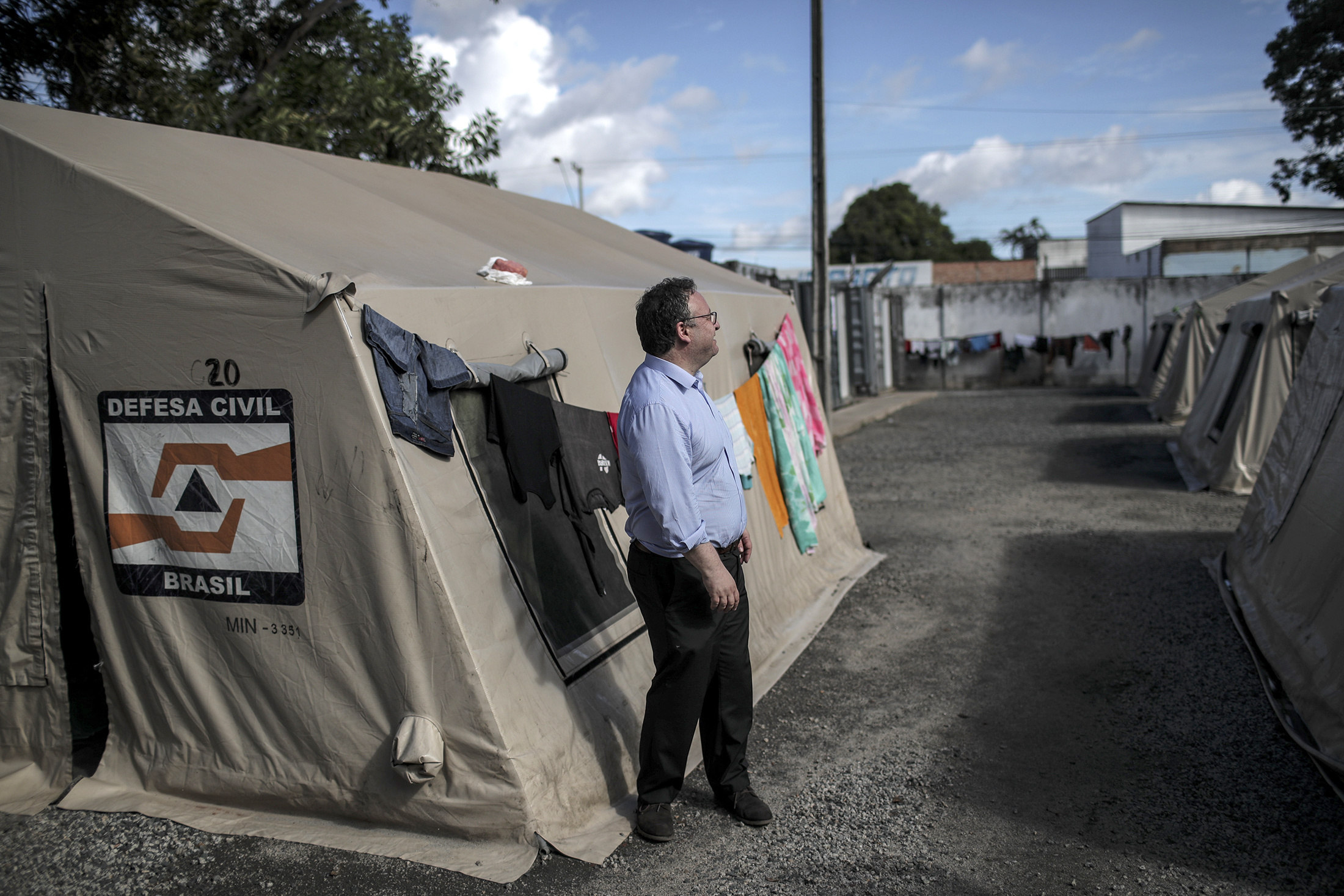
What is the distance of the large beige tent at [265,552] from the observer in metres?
2.93

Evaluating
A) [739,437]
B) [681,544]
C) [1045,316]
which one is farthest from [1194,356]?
[681,544]

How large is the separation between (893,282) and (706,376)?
140ft

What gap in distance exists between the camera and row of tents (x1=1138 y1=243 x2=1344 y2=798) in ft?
12.5

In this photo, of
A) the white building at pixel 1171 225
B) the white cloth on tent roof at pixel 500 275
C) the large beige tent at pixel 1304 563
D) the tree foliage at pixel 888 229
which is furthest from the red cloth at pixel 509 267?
the tree foliage at pixel 888 229

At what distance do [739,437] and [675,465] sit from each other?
231 centimetres

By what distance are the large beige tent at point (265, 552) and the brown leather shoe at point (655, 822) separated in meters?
0.09

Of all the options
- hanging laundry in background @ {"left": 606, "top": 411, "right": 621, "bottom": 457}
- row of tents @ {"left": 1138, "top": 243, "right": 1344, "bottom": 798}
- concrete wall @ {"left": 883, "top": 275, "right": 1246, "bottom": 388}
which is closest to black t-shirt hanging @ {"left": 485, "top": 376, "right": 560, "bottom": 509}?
hanging laundry in background @ {"left": 606, "top": 411, "right": 621, "bottom": 457}

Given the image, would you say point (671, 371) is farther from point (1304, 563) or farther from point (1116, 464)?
point (1116, 464)

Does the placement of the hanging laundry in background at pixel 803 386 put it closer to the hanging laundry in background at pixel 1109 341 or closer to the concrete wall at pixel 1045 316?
the concrete wall at pixel 1045 316

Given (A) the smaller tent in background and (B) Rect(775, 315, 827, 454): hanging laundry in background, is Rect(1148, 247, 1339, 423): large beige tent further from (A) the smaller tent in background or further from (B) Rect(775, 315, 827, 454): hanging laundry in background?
(B) Rect(775, 315, 827, 454): hanging laundry in background

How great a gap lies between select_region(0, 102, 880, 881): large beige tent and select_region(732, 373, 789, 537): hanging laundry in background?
2104mm

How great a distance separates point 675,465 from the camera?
107 inches

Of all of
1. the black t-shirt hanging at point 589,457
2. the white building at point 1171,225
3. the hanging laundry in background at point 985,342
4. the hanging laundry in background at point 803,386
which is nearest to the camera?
the black t-shirt hanging at point 589,457

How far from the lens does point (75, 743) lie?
3670 millimetres
